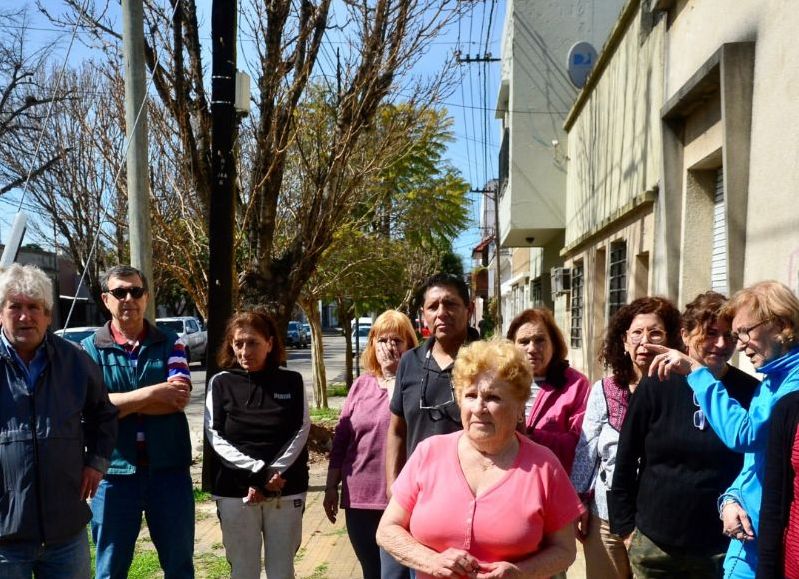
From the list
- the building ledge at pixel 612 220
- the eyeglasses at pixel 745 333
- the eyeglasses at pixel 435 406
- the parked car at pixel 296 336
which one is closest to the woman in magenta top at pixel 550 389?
the eyeglasses at pixel 435 406

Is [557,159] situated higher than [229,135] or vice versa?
[557,159]

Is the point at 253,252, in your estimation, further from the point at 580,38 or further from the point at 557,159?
the point at 580,38

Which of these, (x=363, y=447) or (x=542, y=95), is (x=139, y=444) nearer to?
(x=363, y=447)

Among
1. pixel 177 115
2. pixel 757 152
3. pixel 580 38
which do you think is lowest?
pixel 757 152

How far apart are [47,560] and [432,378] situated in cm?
186

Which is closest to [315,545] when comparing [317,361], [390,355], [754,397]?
[390,355]

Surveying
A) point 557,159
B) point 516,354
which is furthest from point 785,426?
point 557,159

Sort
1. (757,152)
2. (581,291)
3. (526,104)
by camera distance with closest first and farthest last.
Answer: (757,152), (581,291), (526,104)

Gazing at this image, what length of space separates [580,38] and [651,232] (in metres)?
6.93

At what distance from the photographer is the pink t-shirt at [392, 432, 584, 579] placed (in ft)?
8.29

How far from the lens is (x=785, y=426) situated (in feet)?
7.63

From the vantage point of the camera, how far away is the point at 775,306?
101 inches

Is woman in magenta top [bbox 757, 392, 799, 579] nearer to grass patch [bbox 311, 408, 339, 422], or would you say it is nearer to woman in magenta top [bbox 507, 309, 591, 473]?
woman in magenta top [bbox 507, 309, 591, 473]

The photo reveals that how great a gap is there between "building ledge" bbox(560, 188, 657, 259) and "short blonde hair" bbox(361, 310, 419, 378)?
3.83 meters
